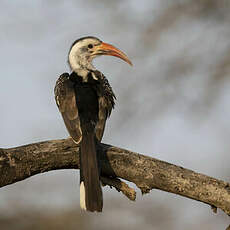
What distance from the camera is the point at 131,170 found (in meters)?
5.06

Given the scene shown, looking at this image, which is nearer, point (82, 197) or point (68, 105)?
point (82, 197)

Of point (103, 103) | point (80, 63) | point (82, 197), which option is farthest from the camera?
point (80, 63)

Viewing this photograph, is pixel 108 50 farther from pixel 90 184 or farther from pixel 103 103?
pixel 90 184

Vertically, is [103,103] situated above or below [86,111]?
above

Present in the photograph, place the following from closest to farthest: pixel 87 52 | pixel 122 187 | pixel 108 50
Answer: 1. pixel 122 187
2. pixel 87 52
3. pixel 108 50

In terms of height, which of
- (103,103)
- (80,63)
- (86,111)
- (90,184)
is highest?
(80,63)

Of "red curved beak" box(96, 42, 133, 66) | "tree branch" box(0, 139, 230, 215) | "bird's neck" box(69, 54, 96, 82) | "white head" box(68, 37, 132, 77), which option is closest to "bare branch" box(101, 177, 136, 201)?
"tree branch" box(0, 139, 230, 215)

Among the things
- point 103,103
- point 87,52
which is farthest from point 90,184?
point 87,52

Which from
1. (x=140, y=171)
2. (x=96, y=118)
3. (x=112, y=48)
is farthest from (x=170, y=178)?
(x=112, y=48)

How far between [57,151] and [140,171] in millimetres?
793

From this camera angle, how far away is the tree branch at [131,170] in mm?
4852

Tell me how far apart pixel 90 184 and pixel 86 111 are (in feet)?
3.76

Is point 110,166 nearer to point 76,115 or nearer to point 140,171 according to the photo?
point 140,171

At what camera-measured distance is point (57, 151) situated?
5.00m
